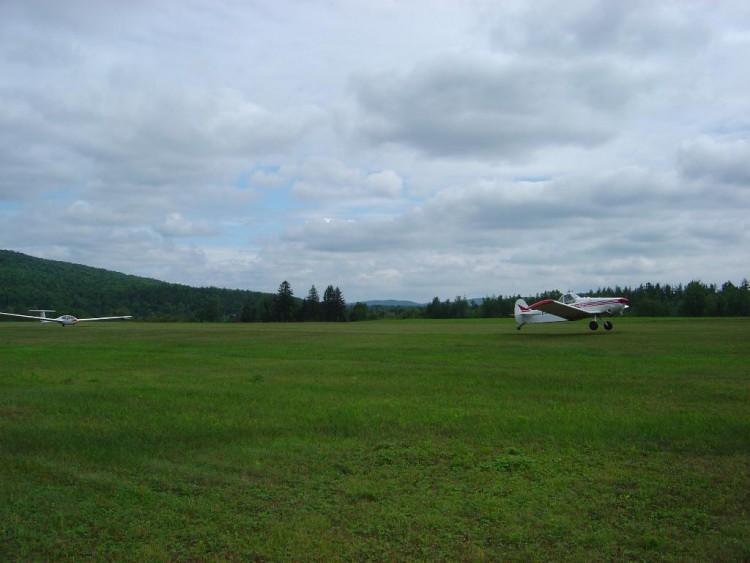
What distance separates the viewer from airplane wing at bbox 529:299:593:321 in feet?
112

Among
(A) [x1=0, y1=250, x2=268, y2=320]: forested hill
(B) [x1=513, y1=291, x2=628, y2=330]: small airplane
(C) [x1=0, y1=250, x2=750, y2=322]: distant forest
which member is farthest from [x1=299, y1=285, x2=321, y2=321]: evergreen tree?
(B) [x1=513, y1=291, x2=628, y2=330]: small airplane

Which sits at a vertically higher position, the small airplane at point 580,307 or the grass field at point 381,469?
the small airplane at point 580,307

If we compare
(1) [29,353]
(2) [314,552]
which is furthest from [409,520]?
Result: (1) [29,353]

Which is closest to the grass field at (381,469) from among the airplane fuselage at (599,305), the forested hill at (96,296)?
the airplane fuselage at (599,305)

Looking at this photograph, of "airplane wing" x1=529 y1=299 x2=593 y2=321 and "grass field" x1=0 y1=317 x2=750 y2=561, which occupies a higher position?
"airplane wing" x1=529 y1=299 x2=593 y2=321

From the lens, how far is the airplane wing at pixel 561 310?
112 ft

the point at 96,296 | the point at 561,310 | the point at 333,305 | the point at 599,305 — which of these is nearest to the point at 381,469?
the point at 599,305

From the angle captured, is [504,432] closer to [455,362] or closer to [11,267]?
[455,362]

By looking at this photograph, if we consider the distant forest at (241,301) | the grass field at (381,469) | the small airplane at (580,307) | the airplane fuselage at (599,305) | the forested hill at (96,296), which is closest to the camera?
the grass field at (381,469)

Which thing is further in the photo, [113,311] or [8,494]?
[113,311]

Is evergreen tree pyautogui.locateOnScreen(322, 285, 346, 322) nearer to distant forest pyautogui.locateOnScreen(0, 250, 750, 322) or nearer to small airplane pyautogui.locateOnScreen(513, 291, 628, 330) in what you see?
distant forest pyautogui.locateOnScreen(0, 250, 750, 322)

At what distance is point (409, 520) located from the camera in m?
5.25

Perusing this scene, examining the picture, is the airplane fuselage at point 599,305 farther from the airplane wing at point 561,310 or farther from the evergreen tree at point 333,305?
the evergreen tree at point 333,305

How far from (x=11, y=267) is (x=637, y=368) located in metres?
211
